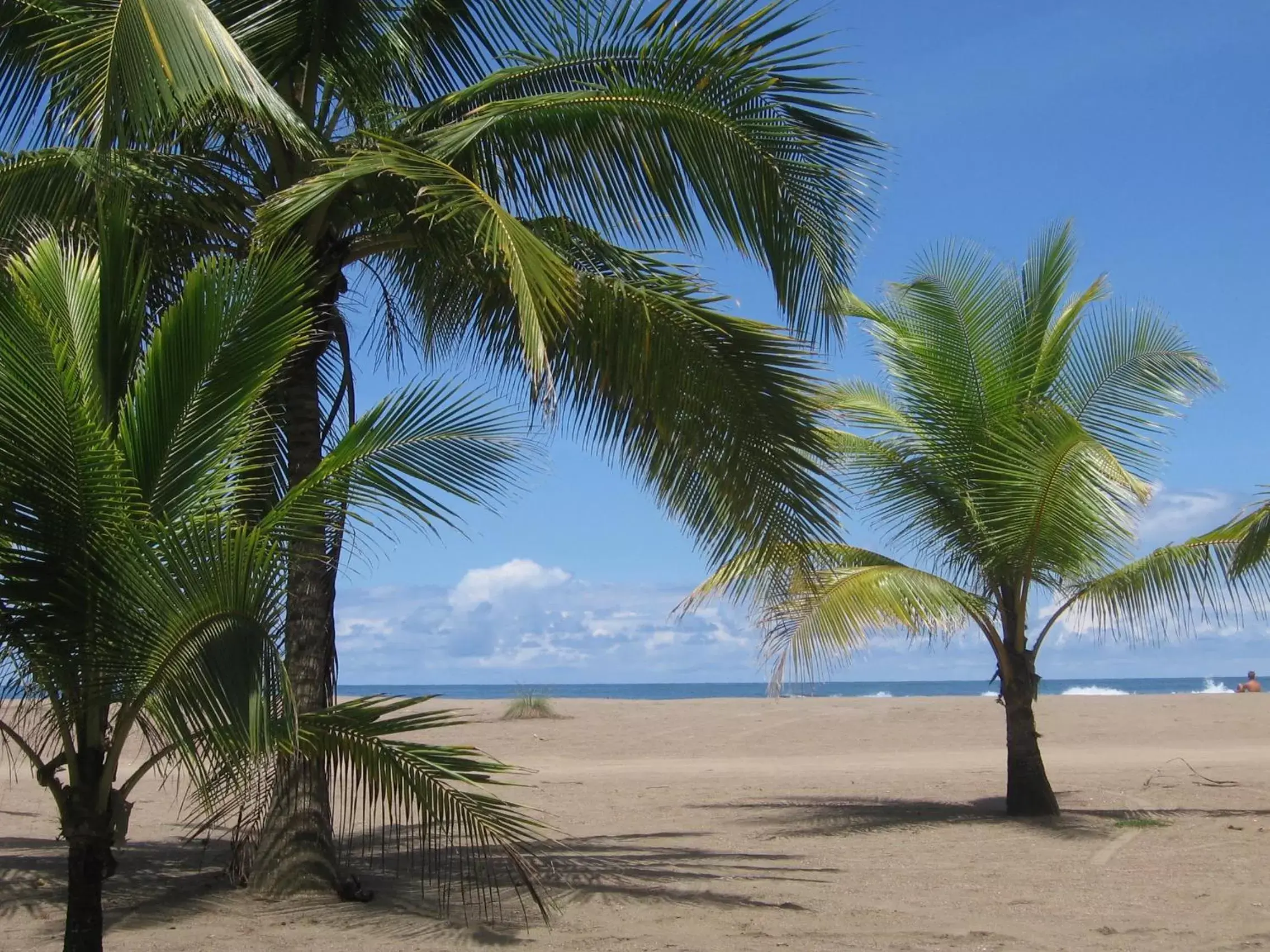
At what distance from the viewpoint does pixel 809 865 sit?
8625mm

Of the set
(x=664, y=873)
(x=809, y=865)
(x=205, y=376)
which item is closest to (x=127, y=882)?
(x=664, y=873)

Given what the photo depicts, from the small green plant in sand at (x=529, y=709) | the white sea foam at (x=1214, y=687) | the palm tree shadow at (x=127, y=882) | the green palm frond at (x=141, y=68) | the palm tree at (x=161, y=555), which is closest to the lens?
the palm tree at (x=161, y=555)

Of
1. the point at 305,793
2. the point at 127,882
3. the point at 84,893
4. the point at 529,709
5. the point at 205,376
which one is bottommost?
the point at 127,882

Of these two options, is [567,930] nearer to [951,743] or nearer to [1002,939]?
[1002,939]

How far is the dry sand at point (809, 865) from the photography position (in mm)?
6391

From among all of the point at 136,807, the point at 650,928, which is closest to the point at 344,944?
the point at 650,928

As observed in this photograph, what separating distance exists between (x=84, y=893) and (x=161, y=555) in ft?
4.77

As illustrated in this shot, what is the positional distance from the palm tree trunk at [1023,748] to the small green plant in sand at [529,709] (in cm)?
1349

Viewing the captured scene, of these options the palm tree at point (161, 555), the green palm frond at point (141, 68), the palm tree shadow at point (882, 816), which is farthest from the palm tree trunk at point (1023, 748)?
the green palm frond at point (141, 68)

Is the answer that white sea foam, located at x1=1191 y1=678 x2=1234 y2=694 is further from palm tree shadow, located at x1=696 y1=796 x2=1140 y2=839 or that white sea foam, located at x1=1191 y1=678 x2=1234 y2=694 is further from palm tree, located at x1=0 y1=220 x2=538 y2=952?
palm tree, located at x1=0 y1=220 x2=538 y2=952

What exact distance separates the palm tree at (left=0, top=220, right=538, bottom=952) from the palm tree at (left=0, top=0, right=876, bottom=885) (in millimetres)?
1410

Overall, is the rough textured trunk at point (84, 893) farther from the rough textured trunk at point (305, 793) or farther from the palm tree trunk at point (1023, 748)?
the palm tree trunk at point (1023, 748)

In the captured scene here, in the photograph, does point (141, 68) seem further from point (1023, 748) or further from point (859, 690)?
point (859, 690)

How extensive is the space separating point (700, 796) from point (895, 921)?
6.29 m
